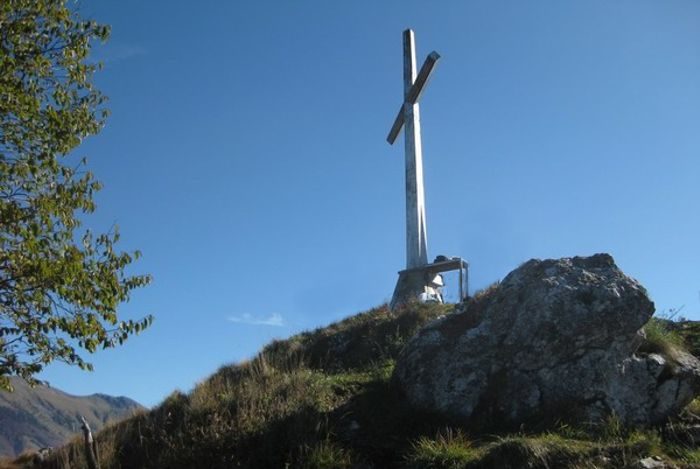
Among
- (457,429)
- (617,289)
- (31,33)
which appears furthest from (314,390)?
(31,33)

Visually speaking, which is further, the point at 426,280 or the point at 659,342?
the point at 426,280

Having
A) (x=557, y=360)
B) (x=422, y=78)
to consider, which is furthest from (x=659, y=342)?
(x=422, y=78)

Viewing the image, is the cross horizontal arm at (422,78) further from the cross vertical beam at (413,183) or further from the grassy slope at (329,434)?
A: the grassy slope at (329,434)

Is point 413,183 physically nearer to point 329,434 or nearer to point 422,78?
point 422,78

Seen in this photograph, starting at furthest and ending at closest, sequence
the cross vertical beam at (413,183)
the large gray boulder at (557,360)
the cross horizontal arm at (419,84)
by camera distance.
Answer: the cross horizontal arm at (419,84) < the cross vertical beam at (413,183) < the large gray boulder at (557,360)

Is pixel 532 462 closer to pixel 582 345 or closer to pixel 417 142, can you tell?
pixel 582 345

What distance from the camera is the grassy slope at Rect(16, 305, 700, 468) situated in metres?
6.82

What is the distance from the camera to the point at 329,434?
8.18m

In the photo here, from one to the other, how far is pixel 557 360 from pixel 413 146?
10.5 m

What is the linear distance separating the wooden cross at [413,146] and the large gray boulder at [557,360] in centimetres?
754

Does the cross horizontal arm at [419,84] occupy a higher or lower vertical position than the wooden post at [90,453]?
higher

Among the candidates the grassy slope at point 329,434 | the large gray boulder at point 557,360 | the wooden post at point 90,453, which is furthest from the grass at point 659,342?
the wooden post at point 90,453

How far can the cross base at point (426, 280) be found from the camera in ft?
52.9

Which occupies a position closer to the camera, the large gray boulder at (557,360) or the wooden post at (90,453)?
the large gray boulder at (557,360)
